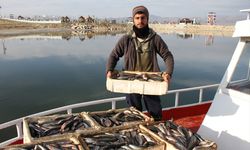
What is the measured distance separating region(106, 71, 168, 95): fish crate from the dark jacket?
1.24 ft

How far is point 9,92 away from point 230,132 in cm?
2530

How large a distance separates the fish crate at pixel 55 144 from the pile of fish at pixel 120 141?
178 millimetres

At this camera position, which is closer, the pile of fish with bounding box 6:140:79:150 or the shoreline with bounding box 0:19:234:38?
the pile of fish with bounding box 6:140:79:150

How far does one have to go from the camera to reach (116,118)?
15.9 ft

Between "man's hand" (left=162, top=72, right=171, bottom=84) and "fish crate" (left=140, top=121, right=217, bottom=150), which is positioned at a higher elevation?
"man's hand" (left=162, top=72, right=171, bottom=84)

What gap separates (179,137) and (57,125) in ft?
6.41

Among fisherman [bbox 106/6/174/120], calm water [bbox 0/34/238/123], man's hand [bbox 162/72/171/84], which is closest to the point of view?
man's hand [bbox 162/72/171/84]

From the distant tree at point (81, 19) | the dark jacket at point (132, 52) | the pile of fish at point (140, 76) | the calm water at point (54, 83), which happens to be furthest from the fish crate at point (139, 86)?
the distant tree at point (81, 19)

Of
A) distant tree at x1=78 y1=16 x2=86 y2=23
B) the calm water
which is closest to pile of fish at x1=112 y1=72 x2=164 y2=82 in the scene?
the calm water

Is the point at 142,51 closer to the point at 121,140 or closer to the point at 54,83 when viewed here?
the point at 121,140

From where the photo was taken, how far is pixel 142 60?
17.4ft

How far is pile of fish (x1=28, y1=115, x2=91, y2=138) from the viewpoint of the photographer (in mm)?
4217

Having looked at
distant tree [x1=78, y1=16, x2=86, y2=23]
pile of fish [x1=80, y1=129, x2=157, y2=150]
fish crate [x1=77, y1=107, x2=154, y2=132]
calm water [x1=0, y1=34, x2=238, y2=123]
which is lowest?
calm water [x1=0, y1=34, x2=238, y2=123]

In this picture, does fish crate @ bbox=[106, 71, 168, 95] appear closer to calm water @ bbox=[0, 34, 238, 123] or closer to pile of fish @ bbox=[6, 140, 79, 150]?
pile of fish @ bbox=[6, 140, 79, 150]
